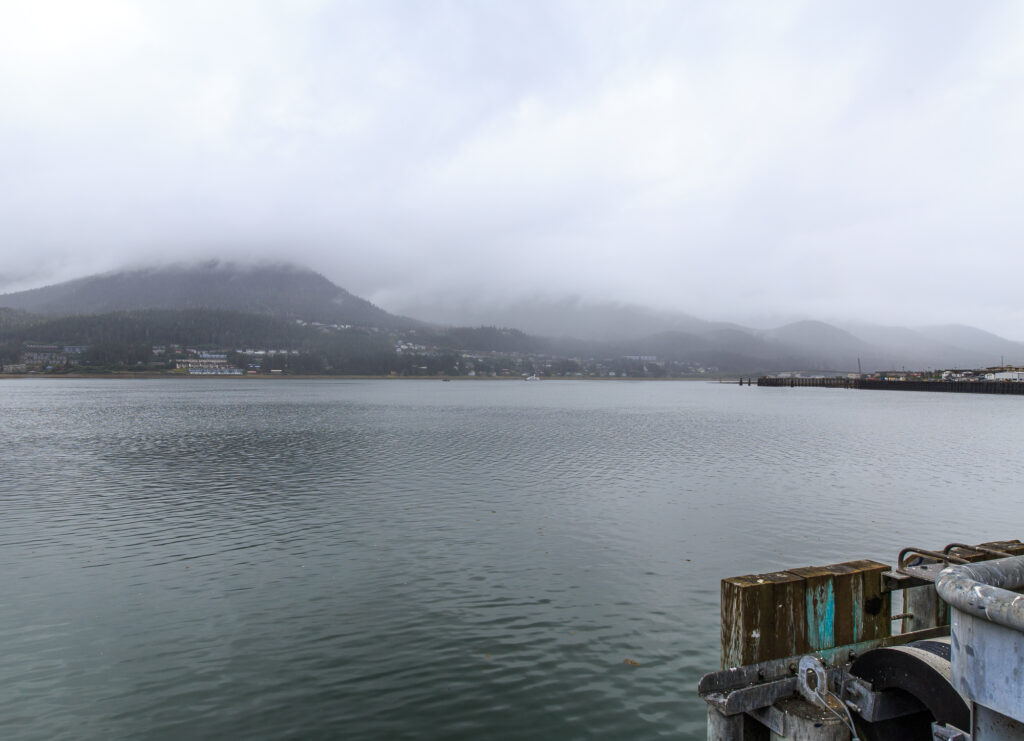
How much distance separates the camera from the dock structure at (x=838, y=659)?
6344 millimetres

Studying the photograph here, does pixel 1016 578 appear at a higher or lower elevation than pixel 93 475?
higher

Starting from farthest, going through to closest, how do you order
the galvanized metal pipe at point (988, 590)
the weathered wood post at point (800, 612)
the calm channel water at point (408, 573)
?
the calm channel water at point (408, 573)
the weathered wood post at point (800, 612)
the galvanized metal pipe at point (988, 590)

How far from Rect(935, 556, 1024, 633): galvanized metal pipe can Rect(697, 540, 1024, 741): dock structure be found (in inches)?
0.8

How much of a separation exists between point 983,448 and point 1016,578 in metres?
48.8

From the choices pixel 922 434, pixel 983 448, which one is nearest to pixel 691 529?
pixel 983 448

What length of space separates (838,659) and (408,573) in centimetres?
1076

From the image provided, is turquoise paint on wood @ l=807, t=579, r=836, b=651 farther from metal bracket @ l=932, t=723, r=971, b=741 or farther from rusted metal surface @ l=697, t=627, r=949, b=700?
metal bracket @ l=932, t=723, r=971, b=741

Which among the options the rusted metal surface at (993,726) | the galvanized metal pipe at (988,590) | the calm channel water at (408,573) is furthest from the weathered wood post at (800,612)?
the calm channel water at (408,573)

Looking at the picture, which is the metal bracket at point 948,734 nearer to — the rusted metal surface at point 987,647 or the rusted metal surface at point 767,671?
the rusted metal surface at point 987,647

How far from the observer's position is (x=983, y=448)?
4447 cm

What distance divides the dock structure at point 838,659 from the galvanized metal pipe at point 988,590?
2 centimetres

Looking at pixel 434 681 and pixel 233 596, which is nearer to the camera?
pixel 434 681

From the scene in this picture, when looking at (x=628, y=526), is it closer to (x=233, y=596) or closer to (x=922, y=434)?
(x=233, y=596)

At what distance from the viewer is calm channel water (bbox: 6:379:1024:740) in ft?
31.6
